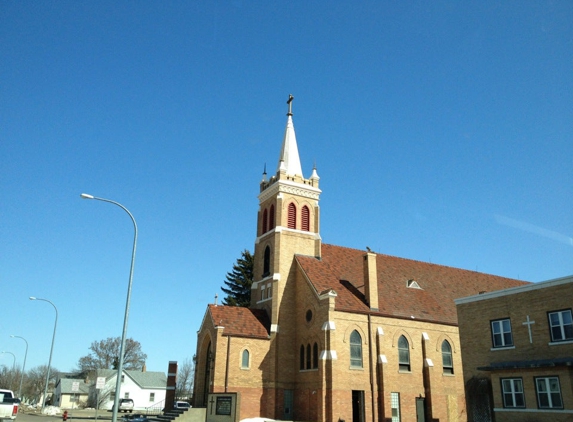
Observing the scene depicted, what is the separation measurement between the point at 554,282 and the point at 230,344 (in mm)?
21176

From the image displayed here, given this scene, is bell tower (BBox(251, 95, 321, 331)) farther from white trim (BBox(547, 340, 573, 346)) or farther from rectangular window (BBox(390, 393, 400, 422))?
white trim (BBox(547, 340, 573, 346))

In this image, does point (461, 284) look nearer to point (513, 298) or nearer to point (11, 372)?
point (513, 298)

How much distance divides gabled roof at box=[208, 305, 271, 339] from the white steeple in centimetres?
1243

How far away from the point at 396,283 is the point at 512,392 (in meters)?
18.8

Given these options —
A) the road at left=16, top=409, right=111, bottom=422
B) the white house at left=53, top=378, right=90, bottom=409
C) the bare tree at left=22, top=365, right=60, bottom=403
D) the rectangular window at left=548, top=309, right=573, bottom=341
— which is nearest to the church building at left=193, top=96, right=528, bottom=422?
the road at left=16, top=409, right=111, bottom=422

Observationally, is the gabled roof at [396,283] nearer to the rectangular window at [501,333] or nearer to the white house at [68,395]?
the rectangular window at [501,333]

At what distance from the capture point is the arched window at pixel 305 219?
140ft

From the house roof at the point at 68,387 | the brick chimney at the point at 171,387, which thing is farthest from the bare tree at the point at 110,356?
the brick chimney at the point at 171,387

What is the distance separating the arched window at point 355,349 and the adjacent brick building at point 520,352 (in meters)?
9.12

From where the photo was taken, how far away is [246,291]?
200ft

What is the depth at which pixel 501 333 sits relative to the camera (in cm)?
2636

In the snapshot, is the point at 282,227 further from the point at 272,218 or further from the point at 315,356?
the point at 315,356

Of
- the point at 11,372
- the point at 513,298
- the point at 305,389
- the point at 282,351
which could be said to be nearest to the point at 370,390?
the point at 305,389

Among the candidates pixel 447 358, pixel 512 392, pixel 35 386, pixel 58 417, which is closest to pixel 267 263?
pixel 447 358
